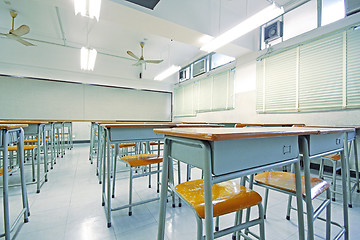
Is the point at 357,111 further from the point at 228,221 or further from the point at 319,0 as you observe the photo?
the point at 228,221

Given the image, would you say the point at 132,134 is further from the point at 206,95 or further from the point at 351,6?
the point at 206,95

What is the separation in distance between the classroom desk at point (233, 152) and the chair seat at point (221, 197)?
0.13m

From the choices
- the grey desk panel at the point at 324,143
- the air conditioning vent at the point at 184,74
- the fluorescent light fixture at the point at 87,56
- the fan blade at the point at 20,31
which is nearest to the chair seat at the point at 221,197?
the grey desk panel at the point at 324,143

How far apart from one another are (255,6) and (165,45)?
2793 millimetres

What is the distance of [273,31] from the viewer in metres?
3.52

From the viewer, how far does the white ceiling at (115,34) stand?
309cm

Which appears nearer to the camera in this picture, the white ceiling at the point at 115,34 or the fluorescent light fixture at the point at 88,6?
the fluorescent light fixture at the point at 88,6

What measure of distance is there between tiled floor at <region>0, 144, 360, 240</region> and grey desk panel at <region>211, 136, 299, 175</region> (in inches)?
36.0

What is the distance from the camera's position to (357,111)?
2.49m

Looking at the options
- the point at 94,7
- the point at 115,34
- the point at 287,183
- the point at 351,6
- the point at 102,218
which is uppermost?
the point at 115,34

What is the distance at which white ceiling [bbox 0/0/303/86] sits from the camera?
3086 millimetres

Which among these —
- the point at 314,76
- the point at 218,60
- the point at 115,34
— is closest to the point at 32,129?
the point at 115,34

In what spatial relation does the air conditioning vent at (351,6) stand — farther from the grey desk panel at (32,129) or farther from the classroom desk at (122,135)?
the grey desk panel at (32,129)

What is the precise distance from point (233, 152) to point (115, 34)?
5.35 m
